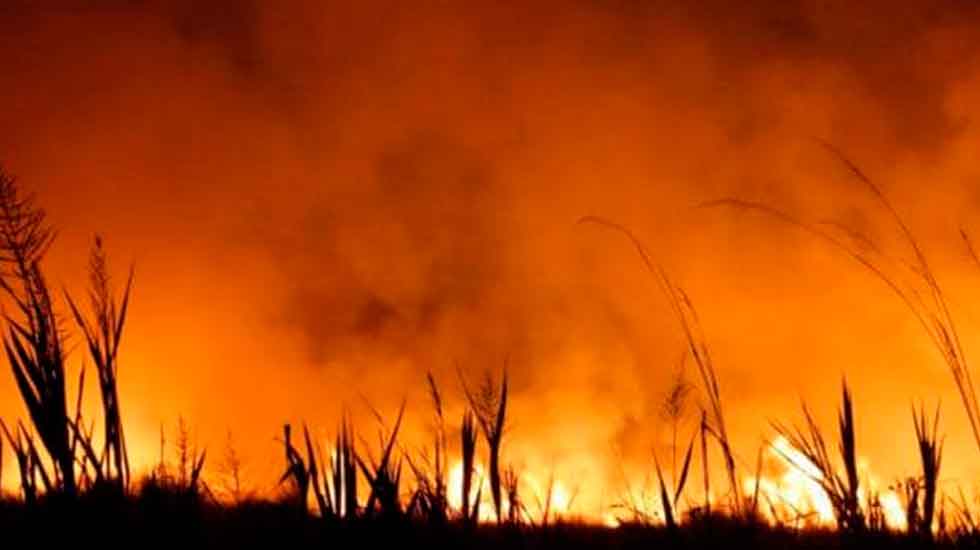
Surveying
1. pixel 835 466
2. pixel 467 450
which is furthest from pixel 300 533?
pixel 835 466

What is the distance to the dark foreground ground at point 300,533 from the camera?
2137 millimetres

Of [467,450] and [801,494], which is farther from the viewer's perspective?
[801,494]

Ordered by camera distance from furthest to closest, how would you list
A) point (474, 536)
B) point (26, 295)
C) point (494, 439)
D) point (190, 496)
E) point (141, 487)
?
point (494, 439) < point (474, 536) < point (141, 487) < point (190, 496) < point (26, 295)

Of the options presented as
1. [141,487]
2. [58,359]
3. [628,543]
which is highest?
[58,359]

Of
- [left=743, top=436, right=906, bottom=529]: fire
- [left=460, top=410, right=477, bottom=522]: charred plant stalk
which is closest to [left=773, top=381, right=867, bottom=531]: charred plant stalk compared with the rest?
[left=743, top=436, right=906, bottom=529]: fire

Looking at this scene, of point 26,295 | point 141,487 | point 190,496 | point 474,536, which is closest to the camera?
point 26,295

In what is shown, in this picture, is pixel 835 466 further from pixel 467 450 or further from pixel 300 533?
pixel 300 533

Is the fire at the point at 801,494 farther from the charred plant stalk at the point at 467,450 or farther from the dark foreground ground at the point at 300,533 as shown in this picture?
the charred plant stalk at the point at 467,450

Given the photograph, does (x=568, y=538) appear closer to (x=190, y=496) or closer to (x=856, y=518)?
(x=856, y=518)

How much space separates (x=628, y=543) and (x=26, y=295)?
2.00m

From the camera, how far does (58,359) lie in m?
2.20

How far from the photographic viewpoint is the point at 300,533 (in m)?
2.64

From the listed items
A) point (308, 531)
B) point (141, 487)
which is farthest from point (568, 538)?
point (141, 487)

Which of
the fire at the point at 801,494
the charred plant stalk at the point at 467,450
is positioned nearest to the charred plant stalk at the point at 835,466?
the fire at the point at 801,494
